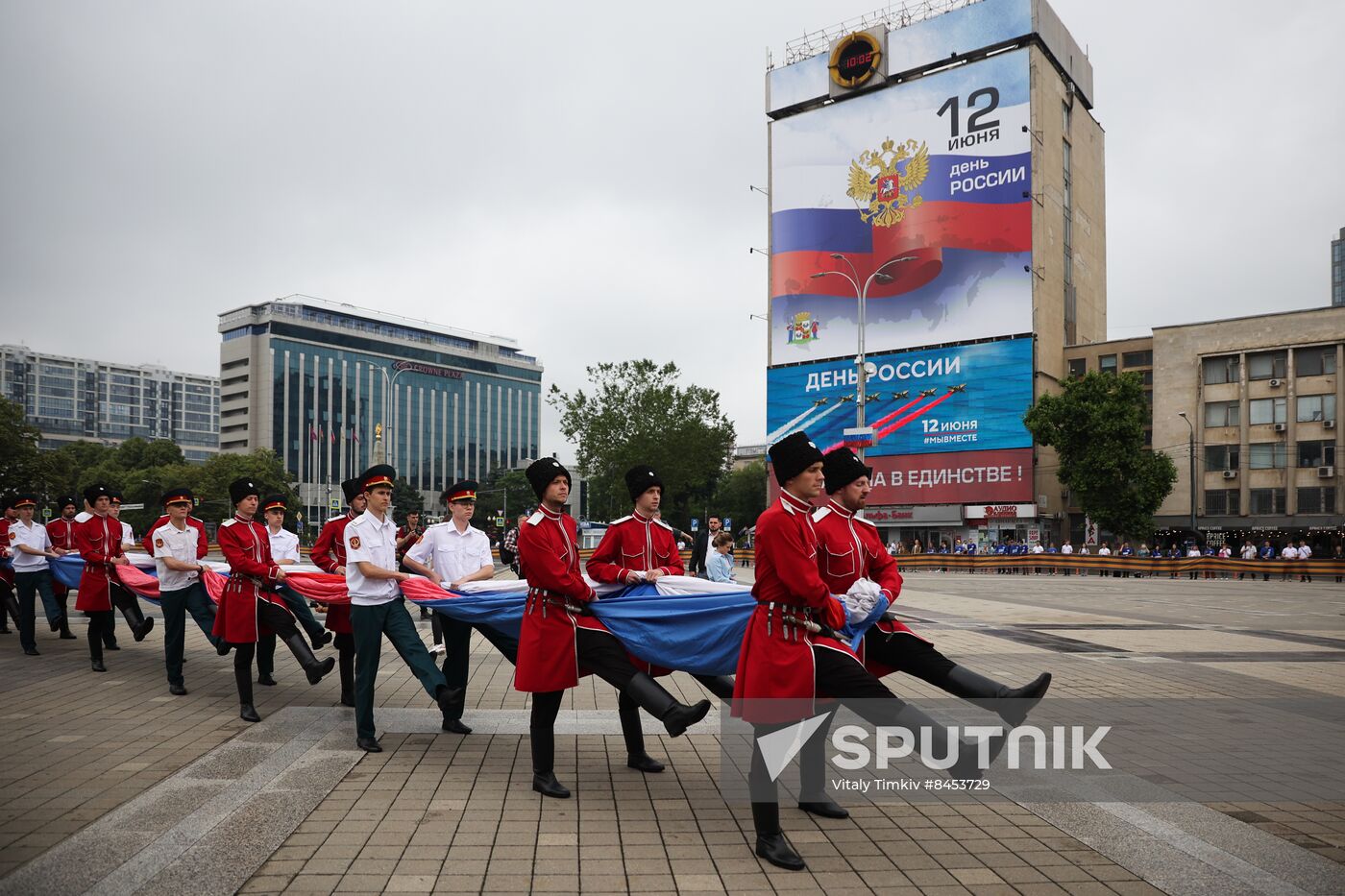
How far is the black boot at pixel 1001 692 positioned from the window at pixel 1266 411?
58917mm

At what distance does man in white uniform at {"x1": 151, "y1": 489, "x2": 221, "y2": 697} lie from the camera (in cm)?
935

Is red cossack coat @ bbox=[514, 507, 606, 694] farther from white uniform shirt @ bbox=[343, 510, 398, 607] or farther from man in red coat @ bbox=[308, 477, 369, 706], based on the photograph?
man in red coat @ bbox=[308, 477, 369, 706]

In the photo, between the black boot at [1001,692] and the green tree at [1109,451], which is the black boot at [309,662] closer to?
the black boot at [1001,692]

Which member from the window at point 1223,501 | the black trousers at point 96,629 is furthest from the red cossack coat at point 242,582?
the window at point 1223,501

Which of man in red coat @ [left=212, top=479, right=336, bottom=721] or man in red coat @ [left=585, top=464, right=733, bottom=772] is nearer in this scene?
man in red coat @ [left=585, top=464, right=733, bottom=772]

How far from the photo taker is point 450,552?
856 centimetres

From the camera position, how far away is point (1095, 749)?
7.13 meters

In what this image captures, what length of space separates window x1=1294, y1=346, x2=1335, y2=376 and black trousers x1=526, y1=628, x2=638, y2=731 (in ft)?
196

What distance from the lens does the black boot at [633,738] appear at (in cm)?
652

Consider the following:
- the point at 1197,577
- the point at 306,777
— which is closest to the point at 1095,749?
the point at 306,777

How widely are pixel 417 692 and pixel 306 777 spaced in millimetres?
3466

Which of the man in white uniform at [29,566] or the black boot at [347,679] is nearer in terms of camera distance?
the black boot at [347,679]

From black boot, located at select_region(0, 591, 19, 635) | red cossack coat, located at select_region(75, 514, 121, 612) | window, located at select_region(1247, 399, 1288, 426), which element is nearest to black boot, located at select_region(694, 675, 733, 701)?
red cossack coat, located at select_region(75, 514, 121, 612)

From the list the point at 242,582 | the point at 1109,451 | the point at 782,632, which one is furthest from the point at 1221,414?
the point at 782,632
